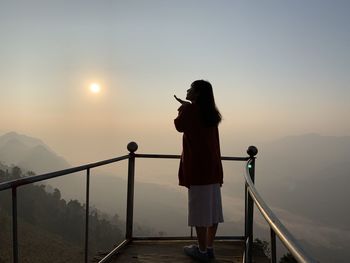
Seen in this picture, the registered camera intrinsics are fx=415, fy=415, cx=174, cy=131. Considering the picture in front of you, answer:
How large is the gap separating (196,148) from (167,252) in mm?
1686

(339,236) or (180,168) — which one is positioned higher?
(180,168)

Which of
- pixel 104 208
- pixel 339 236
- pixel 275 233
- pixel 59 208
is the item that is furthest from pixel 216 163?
pixel 339 236

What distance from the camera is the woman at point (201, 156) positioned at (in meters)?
3.85

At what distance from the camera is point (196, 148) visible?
3916 mm

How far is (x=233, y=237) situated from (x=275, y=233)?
429cm

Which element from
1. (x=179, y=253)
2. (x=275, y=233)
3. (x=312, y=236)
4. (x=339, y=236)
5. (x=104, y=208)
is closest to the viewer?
(x=275, y=233)

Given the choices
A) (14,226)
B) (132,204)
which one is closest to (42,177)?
(14,226)

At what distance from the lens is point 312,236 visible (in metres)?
184

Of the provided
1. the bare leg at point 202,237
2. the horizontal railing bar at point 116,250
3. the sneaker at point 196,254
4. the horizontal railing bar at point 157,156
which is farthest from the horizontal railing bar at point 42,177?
the sneaker at point 196,254

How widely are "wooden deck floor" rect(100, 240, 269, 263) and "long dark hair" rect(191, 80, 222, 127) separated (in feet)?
5.38

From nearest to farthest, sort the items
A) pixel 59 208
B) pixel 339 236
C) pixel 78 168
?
pixel 78 168 < pixel 59 208 < pixel 339 236

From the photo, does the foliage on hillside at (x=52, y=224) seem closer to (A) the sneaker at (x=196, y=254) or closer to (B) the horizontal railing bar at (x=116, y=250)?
(B) the horizontal railing bar at (x=116, y=250)

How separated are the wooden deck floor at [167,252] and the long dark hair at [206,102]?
64.5 inches

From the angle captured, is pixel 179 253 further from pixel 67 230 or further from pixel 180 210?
pixel 180 210
